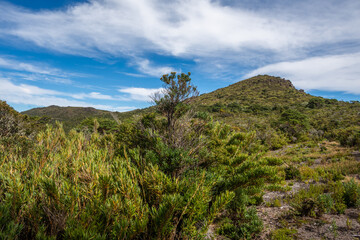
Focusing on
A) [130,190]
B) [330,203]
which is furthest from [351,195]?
[130,190]

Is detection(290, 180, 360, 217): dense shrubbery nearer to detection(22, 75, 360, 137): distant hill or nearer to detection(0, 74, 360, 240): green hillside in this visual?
detection(0, 74, 360, 240): green hillside

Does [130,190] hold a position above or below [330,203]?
above

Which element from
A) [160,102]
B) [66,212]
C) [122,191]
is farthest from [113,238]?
[160,102]

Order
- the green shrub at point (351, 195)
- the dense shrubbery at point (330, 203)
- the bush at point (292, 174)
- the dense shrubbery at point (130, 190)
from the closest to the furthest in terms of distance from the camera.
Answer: the dense shrubbery at point (130, 190)
the dense shrubbery at point (330, 203)
the green shrub at point (351, 195)
the bush at point (292, 174)

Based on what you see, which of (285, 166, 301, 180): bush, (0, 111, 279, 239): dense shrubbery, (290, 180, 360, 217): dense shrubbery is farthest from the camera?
(285, 166, 301, 180): bush

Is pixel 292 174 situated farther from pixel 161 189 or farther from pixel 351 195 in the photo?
pixel 161 189

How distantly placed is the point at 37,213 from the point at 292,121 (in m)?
33.2

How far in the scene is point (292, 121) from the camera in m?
28.1

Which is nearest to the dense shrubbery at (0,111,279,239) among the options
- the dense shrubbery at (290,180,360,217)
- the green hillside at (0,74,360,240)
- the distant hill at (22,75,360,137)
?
the green hillside at (0,74,360,240)

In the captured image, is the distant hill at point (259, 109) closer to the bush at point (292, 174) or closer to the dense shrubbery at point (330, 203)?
the dense shrubbery at point (330, 203)

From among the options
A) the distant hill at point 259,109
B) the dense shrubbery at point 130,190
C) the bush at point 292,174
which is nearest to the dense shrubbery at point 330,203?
the dense shrubbery at point 130,190

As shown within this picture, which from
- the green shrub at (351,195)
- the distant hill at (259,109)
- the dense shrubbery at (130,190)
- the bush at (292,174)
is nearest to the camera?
the dense shrubbery at (130,190)

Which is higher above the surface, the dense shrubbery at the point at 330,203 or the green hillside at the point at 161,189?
the green hillside at the point at 161,189

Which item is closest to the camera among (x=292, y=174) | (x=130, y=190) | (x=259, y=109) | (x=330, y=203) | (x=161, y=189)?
(x=130, y=190)
